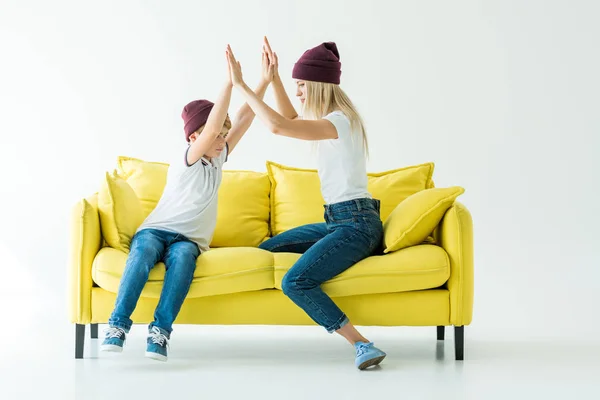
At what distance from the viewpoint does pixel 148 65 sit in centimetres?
538

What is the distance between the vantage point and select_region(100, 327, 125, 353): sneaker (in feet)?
10.3

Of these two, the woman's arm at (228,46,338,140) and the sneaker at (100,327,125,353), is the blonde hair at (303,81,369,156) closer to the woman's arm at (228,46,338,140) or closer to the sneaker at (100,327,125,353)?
the woman's arm at (228,46,338,140)

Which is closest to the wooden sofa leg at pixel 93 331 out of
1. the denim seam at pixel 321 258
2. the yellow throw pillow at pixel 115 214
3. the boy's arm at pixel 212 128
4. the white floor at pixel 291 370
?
the white floor at pixel 291 370

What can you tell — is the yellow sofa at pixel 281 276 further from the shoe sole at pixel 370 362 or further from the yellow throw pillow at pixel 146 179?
the yellow throw pillow at pixel 146 179

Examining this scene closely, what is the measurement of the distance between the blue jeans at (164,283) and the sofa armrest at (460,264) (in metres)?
0.98

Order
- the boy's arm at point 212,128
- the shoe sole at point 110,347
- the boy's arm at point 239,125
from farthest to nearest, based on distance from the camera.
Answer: the boy's arm at point 239,125 < the boy's arm at point 212,128 < the shoe sole at point 110,347

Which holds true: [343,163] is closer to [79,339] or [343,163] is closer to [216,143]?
[216,143]

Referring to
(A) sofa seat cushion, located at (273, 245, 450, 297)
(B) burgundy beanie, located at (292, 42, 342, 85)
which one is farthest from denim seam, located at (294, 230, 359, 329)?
(B) burgundy beanie, located at (292, 42, 342, 85)

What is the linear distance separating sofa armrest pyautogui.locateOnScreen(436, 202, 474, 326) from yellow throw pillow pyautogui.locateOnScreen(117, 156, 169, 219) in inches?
52.0

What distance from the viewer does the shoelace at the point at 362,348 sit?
3246 mm

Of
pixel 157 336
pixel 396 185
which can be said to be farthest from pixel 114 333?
pixel 396 185

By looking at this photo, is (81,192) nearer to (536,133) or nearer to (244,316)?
(244,316)

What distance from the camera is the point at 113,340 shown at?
10.3ft

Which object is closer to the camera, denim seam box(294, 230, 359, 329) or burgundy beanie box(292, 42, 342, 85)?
denim seam box(294, 230, 359, 329)
